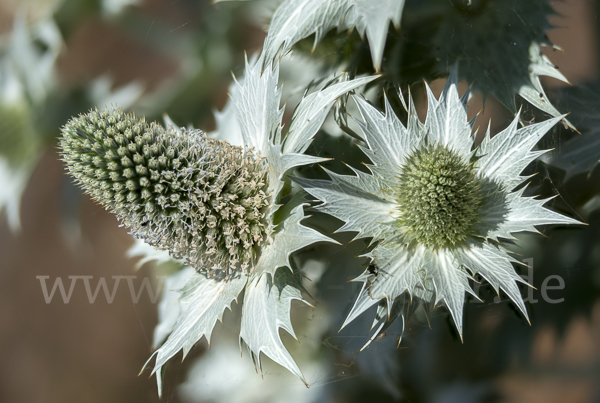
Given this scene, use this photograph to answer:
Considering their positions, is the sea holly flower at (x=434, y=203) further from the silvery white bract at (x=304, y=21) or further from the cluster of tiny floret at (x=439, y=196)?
the silvery white bract at (x=304, y=21)

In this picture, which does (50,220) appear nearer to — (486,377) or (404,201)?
(404,201)

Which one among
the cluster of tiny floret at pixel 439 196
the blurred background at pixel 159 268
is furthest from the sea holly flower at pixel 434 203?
the blurred background at pixel 159 268

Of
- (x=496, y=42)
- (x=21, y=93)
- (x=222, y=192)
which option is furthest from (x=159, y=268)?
(x=496, y=42)

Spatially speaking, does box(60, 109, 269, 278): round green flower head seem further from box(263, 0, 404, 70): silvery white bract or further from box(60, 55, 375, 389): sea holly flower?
box(263, 0, 404, 70): silvery white bract

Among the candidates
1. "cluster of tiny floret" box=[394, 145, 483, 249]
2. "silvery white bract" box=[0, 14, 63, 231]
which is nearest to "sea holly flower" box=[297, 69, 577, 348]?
"cluster of tiny floret" box=[394, 145, 483, 249]

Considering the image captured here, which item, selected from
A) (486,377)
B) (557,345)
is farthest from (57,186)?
(557,345)

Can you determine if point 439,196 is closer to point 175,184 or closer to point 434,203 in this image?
point 434,203
